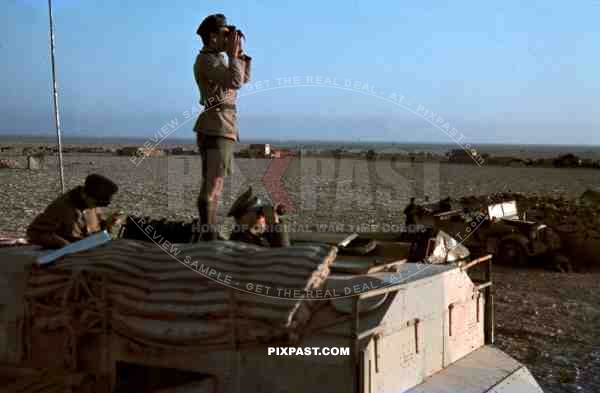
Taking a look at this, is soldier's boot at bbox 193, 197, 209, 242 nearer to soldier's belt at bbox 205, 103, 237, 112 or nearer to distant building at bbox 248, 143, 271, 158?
soldier's belt at bbox 205, 103, 237, 112

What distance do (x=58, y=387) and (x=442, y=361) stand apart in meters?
3.18

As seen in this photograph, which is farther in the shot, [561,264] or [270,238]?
[561,264]

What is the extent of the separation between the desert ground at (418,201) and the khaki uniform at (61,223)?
5.64 metres

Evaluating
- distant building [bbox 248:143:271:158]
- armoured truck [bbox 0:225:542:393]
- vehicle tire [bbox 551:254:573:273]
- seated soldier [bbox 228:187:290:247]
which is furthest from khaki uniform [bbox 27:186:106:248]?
distant building [bbox 248:143:271:158]

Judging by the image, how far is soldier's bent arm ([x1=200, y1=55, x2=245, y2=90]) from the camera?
20.2ft

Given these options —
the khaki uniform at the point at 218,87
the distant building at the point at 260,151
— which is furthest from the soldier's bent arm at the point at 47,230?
the distant building at the point at 260,151

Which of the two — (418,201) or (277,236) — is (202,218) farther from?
(418,201)

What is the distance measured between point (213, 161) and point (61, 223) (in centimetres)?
149

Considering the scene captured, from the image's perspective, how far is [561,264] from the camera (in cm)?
1556

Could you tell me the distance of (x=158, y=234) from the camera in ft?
22.7

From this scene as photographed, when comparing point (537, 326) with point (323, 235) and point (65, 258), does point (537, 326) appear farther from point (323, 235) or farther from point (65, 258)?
point (65, 258)

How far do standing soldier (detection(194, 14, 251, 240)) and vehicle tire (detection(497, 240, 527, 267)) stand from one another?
10.5m

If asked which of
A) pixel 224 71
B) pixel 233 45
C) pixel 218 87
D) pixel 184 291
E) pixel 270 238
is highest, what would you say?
pixel 233 45

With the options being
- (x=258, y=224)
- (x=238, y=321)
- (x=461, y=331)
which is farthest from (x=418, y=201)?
(x=238, y=321)
